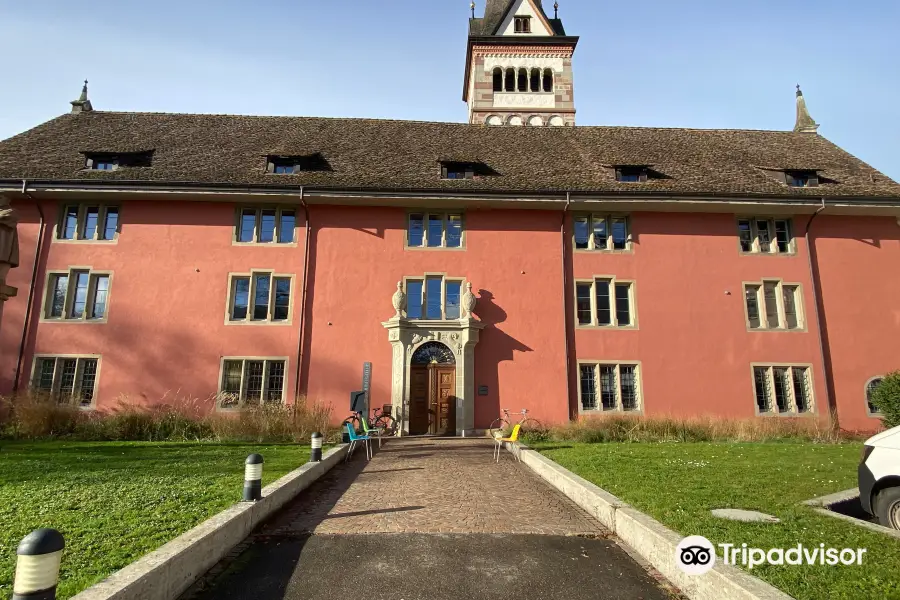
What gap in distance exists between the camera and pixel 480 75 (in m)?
33.4

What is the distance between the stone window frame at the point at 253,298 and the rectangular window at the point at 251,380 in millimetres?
1237

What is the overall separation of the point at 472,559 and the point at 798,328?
17621 millimetres

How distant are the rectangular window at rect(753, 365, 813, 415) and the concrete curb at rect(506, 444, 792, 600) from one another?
12689 millimetres

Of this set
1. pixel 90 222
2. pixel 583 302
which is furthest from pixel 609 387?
pixel 90 222

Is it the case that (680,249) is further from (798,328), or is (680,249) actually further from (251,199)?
(251,199)

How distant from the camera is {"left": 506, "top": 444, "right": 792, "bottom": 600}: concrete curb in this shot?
3.50m

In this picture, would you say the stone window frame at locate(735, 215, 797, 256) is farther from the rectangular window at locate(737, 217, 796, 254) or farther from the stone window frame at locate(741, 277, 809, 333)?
the stone window frame at locate(741, 277, 809, 333)

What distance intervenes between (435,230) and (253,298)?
6.71 m

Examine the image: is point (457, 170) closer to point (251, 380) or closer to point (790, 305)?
point (251, 380)

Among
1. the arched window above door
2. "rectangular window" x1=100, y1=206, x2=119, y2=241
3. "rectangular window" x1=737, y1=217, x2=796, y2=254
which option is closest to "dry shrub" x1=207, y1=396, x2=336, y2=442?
the arched window above door

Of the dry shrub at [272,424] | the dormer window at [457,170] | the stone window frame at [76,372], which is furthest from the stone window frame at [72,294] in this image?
the dormer window at [457,170]

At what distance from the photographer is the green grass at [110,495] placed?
4.20 metres

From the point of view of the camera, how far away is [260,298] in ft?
56.8

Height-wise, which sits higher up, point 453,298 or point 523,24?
point 523,24
